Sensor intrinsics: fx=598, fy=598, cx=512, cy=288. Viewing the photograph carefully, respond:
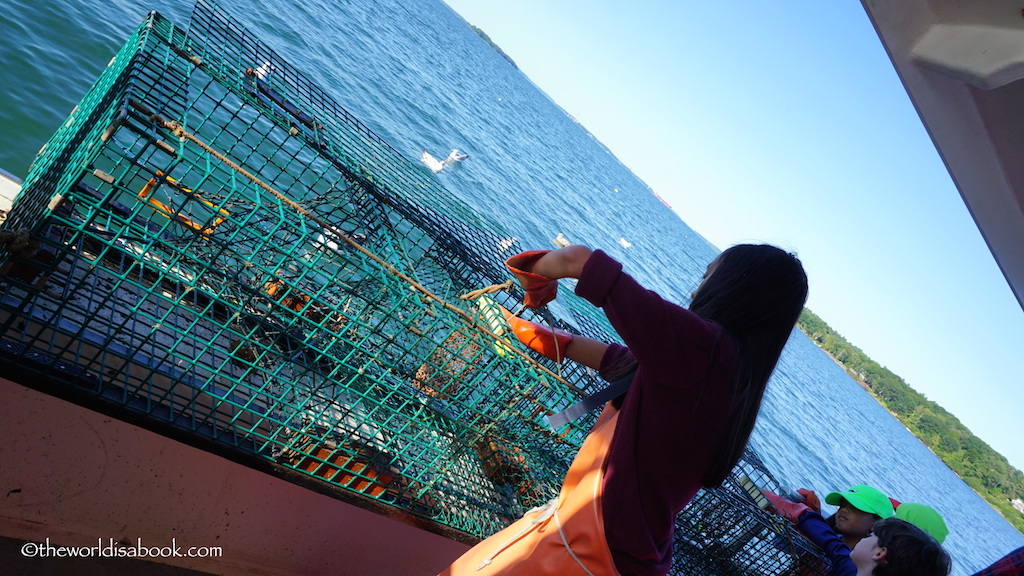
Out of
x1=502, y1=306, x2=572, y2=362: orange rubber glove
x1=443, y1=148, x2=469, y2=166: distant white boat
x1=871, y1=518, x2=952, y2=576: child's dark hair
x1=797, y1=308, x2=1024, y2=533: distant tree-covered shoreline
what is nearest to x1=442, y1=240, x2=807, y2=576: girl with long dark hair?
x1=502, y1=306, x2=572, y2=362: orange rubber glove

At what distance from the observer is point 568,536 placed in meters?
1.64

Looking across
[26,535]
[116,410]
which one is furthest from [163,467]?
[26,535]

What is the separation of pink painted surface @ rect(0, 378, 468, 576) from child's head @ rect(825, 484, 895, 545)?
11.0 ft

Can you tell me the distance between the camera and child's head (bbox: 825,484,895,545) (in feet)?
14.6

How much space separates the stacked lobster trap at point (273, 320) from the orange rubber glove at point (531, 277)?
2.65 ft

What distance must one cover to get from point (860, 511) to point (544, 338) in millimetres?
3762

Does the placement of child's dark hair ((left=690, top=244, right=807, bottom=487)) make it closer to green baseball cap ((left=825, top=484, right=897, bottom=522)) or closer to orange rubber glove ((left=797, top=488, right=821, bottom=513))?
green baseball cap ((left=825, top=484, right=897, bottom=522))

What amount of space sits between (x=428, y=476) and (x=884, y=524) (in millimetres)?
2670

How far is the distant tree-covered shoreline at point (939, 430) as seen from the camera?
81750 millimetres

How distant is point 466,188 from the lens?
55.2 feet

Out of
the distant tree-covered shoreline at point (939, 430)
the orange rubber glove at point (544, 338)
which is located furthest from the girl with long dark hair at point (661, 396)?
the distant tree-covered shoreline at point (939, 430)

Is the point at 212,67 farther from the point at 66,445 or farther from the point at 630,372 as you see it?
the point at 630,372

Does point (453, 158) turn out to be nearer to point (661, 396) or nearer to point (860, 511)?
point (860, 511)

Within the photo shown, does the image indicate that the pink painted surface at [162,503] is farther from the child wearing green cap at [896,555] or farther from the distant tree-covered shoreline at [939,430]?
the distant tree-covered shoreline at [939,430]
